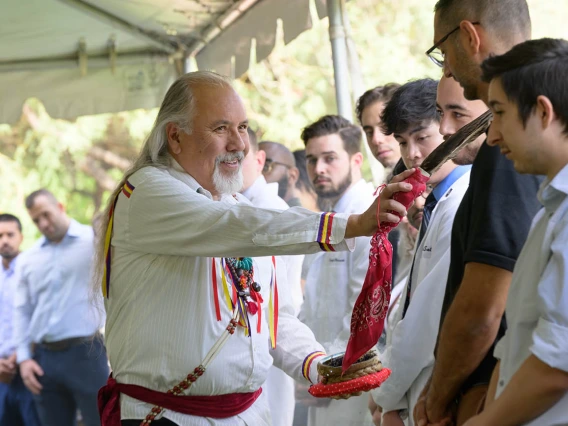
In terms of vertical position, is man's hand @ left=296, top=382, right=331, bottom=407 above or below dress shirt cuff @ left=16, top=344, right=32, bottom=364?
below

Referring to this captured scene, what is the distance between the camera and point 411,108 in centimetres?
354

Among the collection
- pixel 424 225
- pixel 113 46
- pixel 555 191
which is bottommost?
pixel 424 225

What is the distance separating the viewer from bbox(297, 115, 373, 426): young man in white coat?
455 cm

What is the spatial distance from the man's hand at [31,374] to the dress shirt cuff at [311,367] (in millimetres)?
4054

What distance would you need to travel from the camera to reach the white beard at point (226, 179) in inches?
128

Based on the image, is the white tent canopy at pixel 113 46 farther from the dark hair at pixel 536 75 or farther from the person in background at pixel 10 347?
the dark hair at pixel 536 75

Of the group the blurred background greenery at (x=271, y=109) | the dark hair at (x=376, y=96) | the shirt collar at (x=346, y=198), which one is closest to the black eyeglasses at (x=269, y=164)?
the shirt collar at (x=346, y=198)

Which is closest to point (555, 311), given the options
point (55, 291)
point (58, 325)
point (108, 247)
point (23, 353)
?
point (108, 247)

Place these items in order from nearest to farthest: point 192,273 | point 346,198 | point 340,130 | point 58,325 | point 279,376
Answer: point 192,273, point 279,376, point 346,198, point 340,130, point 58,325

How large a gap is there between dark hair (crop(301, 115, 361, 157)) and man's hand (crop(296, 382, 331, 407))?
1468 mm

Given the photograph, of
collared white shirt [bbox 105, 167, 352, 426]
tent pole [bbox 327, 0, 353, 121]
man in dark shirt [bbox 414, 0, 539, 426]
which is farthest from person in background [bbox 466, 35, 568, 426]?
tent pole [bbox 327, 0, 353, 121]

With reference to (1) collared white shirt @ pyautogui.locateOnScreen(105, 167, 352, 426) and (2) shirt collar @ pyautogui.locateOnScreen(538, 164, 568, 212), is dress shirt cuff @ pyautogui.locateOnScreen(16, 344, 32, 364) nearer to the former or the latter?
(1) collared white shirt @ pyautogui.locateOnScreen(105, 167, 352, 426)

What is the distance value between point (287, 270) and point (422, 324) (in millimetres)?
2518

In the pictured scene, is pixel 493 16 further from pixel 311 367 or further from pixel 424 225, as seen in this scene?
pixel 311 367
